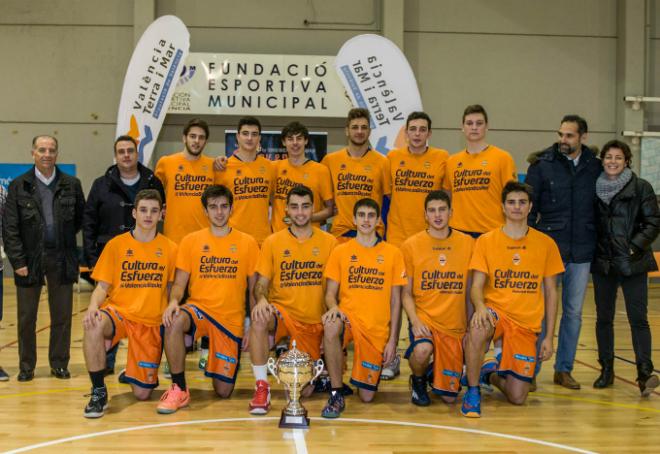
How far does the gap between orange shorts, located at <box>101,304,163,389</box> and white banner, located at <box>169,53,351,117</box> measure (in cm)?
743

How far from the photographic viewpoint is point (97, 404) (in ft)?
15.1

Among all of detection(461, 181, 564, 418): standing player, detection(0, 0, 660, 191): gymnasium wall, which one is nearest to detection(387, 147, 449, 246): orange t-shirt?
detection(461, 181, 564, 418): standing player

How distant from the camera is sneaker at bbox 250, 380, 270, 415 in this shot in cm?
465

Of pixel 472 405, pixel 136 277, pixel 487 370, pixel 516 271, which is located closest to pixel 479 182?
pixel 516 271

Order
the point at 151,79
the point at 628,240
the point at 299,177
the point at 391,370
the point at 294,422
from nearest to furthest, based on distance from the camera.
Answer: the point at 294,422 → the point at 628,240 → the point at 391,370 → the point at 299,177 → the point at 151,79

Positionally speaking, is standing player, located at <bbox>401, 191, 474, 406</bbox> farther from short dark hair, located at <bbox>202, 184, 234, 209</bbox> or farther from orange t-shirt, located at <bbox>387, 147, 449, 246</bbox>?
short dark hair, located at <bbox>202, 184, 234, 209</bbox>

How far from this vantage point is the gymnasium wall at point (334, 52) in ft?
39.9

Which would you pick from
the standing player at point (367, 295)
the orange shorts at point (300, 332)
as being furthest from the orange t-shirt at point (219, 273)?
the standing player at point (367, 295)

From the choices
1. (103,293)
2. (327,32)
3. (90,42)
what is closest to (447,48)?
(327,32)

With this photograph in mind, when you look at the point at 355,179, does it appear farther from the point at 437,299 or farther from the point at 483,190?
the point at 437,299

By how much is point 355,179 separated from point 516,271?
58.7 inches

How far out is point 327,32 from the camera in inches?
483

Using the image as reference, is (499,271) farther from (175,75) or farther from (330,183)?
(175,75)

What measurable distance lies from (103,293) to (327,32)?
27.3 feet
